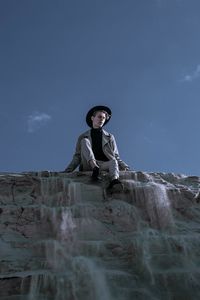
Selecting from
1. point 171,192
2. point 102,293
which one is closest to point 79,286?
point 102,293

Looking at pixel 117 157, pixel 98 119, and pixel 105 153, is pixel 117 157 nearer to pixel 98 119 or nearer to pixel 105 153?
pixel 105 153

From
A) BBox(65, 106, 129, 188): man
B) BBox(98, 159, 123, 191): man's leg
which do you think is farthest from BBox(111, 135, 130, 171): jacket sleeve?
BBox(98, 159, 123, 191): man's leg

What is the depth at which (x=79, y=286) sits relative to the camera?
6684mm

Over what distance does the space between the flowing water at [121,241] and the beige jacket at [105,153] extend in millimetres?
1024

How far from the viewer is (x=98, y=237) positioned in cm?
827

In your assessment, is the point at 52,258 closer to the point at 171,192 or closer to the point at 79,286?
the point at 79,286

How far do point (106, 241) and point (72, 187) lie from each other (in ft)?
5.26

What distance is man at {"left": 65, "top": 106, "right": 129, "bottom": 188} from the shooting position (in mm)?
10139

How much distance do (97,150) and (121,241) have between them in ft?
11.3

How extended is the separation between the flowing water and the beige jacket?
1024mm

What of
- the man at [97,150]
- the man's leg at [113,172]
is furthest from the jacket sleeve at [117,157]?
the man's leg at [113,172]

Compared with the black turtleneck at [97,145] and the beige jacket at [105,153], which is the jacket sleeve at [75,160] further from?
the black turtleneck at [97,145]

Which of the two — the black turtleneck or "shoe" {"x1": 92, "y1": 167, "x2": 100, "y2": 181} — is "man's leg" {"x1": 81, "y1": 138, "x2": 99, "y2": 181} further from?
the black turtleneck

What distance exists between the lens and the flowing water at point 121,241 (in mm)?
6750
